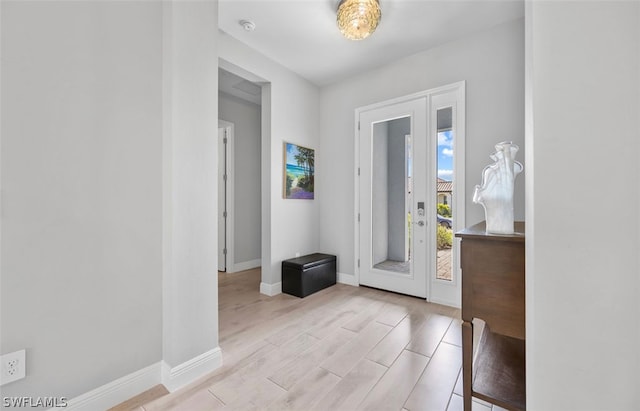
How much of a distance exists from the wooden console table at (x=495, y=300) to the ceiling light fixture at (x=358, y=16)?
6.46ft

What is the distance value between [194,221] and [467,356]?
160 centimetres

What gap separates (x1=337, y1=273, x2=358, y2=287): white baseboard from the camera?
3556 mm

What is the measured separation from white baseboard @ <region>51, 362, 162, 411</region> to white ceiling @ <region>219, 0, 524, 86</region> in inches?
109

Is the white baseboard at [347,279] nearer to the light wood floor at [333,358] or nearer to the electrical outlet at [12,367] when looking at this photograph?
the light wood floor at [333,358]

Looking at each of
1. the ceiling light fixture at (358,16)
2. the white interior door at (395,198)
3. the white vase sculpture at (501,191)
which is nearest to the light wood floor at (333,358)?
the white interior door at (395,198)

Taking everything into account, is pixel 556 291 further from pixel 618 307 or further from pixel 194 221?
pixel 194 221

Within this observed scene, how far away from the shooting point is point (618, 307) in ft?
1.87

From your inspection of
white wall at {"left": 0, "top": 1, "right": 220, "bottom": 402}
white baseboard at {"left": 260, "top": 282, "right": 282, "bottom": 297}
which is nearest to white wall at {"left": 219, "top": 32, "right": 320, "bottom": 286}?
white baseboard at {"left": 260, "top": 282, "right": 282, "bottom": 297}

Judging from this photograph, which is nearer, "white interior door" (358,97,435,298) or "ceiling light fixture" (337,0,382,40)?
"ceiling light fixture" (337,0,382,40)

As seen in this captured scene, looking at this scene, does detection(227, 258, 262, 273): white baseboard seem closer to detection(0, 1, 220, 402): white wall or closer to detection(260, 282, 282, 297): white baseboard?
detection(260, 282, 282, 297): white baseboard

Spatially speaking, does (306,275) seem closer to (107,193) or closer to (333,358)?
(333,358)

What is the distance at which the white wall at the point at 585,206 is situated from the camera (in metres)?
0.56

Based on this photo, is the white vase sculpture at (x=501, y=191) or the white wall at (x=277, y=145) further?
the white wall at (x=277, y=145)

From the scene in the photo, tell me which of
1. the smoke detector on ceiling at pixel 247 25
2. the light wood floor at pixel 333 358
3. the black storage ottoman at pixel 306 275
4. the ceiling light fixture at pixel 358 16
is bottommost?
the light wood floor at pixel 333 358
